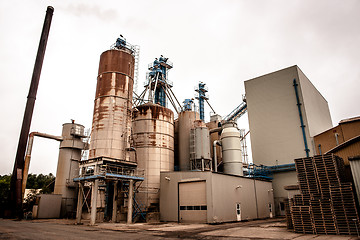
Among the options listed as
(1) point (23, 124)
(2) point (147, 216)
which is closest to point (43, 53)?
(1) point (23, 124)

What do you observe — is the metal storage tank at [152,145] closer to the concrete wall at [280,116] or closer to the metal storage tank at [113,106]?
the metal storage tank at [113,106]

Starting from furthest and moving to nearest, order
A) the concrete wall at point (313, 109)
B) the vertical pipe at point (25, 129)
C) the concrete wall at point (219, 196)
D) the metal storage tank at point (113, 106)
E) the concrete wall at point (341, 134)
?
the concrete wall at point (313, 109)
the vertical pipe at point (25, 129)
the metal storage tank at point (113, 106)
the concrete wall at point (341, 134)
the concrete wall at point (219, 196)

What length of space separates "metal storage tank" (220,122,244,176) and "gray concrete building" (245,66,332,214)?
6.07 metres

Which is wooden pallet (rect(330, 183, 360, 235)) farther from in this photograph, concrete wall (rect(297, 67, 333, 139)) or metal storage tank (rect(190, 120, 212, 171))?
concrete wall (rect(297, 67, 333, 139))

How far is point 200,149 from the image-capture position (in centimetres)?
3478

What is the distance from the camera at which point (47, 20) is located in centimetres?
3384

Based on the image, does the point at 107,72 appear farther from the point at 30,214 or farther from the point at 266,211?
the point at 266,211

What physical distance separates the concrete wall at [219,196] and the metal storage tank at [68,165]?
14596 millimetres

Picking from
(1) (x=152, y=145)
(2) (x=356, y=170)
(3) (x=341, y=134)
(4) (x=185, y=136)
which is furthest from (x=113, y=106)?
(3) (x=341, y=134)

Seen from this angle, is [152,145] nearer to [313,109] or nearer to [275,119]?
[275,119]

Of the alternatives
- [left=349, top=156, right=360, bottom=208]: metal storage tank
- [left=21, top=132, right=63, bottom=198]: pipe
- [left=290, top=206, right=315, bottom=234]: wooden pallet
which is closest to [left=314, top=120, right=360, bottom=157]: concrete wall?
[left=349, top=156, right=360, bottom=208]: metal storage tank

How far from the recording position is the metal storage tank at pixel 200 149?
3441 cm

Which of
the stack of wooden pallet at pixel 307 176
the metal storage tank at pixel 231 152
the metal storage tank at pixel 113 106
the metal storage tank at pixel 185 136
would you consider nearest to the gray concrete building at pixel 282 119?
the metal storage tank at pixel 231 152

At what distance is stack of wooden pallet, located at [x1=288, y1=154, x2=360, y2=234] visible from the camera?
14.0 metres
